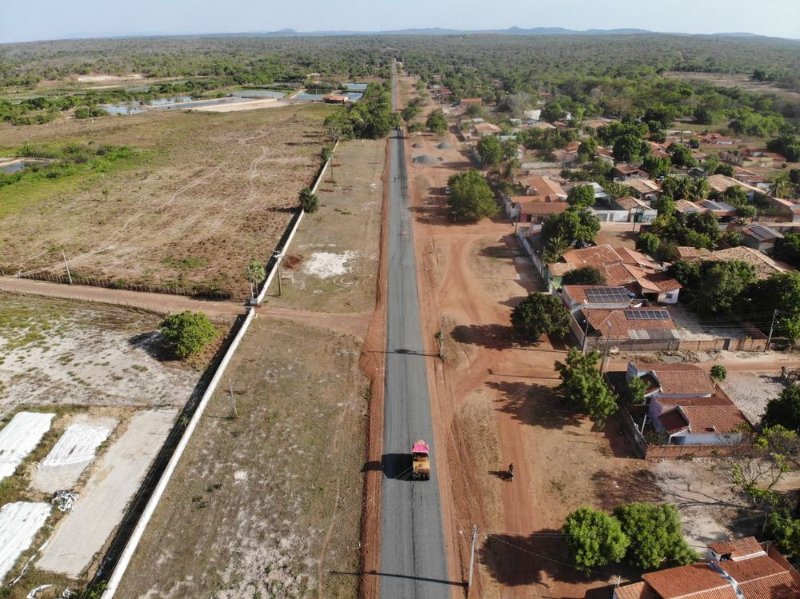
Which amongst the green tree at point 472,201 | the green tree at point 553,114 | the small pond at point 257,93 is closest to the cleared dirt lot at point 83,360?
the green tree at point 472,201

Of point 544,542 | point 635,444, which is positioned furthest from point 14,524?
point 635,444

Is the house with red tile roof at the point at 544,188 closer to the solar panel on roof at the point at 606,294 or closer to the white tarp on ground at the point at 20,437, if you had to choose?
the solar panel on roof at the point at 606,294

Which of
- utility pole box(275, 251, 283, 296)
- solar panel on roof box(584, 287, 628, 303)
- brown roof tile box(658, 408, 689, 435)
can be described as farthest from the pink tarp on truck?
utility pole box(275, 251, 283, 296)

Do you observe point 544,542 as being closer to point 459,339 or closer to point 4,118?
point 459,339

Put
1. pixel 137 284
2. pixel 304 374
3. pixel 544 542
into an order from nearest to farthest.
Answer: pixel 544 542, pixel 304 374, pixel 137 284

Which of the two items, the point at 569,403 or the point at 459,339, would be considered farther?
the point at 459,339
